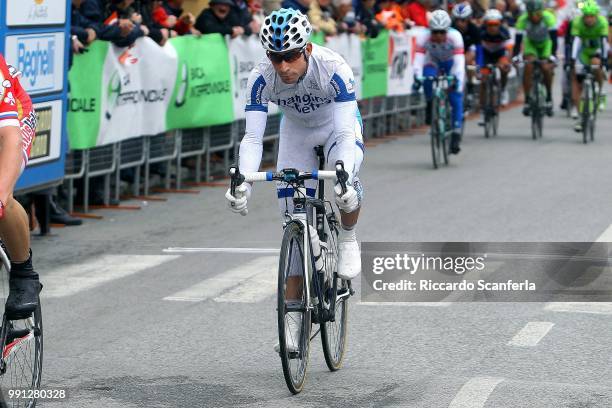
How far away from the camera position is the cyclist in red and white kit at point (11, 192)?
589cm


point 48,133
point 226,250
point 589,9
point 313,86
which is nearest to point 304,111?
point 313,86

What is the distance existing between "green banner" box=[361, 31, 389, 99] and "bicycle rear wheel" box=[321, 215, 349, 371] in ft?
47.0

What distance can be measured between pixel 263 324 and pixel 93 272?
Result: 2.40m

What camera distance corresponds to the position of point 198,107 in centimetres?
1648

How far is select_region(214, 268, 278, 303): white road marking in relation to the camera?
9977 millimetres

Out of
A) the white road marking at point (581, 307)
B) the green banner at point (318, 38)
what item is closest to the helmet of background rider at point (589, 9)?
the green banner at point (318, 38)

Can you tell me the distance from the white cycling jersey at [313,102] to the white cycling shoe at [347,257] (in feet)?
1.37

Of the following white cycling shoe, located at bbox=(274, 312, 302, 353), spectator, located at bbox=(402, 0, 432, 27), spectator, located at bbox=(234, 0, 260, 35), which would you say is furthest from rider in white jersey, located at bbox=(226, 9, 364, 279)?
spectator, located at bbox=(402, 0, 432, 27)

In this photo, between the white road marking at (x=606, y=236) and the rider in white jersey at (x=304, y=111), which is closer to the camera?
the rider in white jersey at (x=304, y=111)

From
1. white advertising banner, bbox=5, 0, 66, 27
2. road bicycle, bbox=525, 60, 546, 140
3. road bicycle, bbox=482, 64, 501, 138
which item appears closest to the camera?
white advertising banner, bbox=5, 0, 66, 27

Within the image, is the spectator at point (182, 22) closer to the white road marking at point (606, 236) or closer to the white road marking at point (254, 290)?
the white road marking at point (606, 236)

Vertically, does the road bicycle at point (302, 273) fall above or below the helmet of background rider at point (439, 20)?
below

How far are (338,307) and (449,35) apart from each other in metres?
11.4

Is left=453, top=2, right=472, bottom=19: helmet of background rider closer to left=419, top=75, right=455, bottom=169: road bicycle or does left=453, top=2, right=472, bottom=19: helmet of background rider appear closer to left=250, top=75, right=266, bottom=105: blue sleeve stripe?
left=419, top=75, right=455, bottom=169: road bicycle
